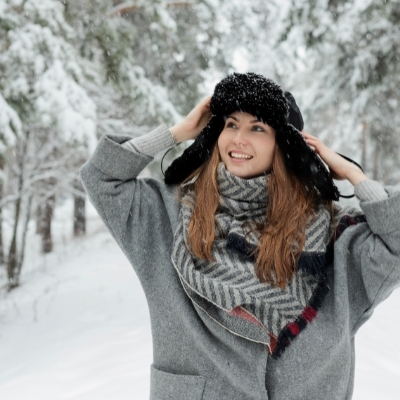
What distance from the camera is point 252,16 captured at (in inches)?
376

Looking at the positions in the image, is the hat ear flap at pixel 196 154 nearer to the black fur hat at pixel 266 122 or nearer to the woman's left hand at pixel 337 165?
the black fur hat at pixel 266 122

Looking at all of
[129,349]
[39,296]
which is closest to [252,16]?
[39,296]

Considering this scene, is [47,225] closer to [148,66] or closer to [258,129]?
[148,66]

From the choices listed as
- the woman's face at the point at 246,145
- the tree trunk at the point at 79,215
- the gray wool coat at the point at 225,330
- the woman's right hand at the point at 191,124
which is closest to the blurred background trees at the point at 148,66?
the tree trunk at the point at 79,215

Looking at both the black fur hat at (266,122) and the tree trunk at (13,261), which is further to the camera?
the tree trunk at (13,261)

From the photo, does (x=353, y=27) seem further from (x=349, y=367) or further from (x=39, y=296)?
(x=39, y=296)

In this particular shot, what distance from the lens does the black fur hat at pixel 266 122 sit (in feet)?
5.84

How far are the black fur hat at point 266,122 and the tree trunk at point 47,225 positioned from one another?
28.0 feet

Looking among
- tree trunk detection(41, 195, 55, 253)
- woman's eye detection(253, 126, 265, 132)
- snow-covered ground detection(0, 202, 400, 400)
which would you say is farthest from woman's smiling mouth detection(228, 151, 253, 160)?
tree trunk detection(41, 195, 55, 253)

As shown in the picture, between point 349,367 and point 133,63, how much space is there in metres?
5.74

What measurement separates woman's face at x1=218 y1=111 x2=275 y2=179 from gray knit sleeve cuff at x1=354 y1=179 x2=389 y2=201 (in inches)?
15.2

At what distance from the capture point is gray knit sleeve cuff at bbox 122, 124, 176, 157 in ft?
5.91

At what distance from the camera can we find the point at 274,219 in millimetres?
1803

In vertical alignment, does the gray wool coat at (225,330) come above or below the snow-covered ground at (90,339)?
above
